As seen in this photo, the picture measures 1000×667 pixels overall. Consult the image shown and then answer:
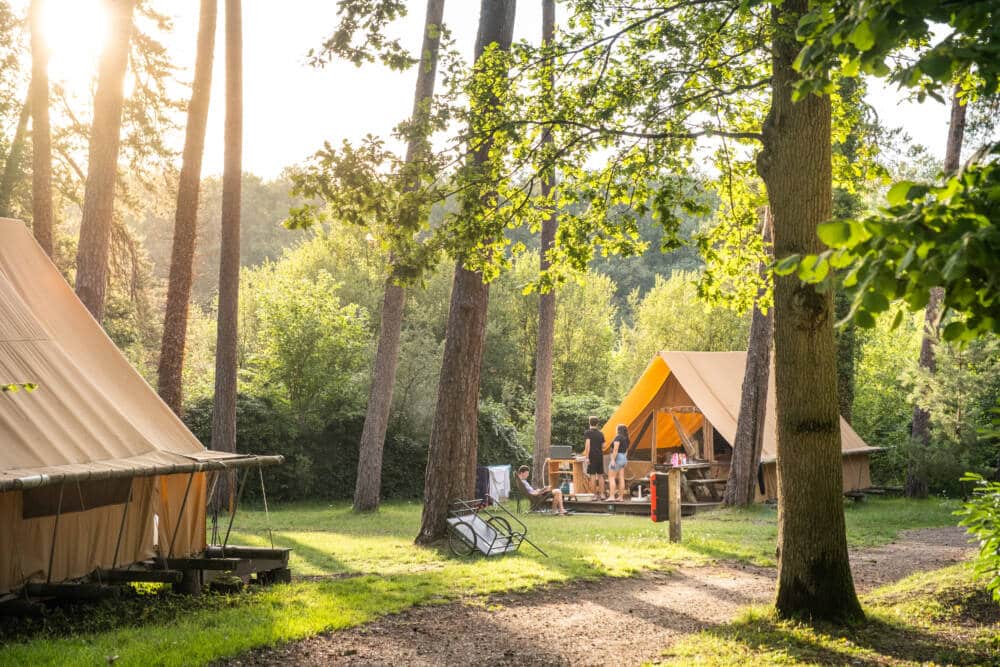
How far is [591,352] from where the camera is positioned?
3588 cm

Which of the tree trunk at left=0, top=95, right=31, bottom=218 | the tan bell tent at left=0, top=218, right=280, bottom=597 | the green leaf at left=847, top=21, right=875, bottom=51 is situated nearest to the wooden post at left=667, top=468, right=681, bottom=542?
the tan bell tent at left=0, top=218, right=280, bottom=597

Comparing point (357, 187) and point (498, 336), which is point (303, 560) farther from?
point (498, 336)

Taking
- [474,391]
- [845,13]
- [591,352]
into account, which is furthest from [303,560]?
[591,352]

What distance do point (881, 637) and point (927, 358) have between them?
16157 mm

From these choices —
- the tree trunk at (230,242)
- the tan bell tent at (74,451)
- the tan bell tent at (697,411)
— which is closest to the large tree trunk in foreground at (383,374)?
the tree trunk at (230,242)

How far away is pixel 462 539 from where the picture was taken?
431 inches

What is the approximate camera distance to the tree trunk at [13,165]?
61.1ft

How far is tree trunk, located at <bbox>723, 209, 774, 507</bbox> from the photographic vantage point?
1667 centimetres

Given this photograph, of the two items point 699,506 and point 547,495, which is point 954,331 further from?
point 547,495

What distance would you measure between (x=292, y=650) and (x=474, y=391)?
6115mm

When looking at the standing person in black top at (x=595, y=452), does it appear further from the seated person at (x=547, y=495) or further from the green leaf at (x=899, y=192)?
the green leaf at (x=899, y=192)

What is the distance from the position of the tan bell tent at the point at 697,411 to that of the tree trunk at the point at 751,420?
1055 mm

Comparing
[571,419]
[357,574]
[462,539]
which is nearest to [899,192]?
[357,574]

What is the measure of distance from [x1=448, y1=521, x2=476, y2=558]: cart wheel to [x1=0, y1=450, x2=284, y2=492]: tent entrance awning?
262 cm
